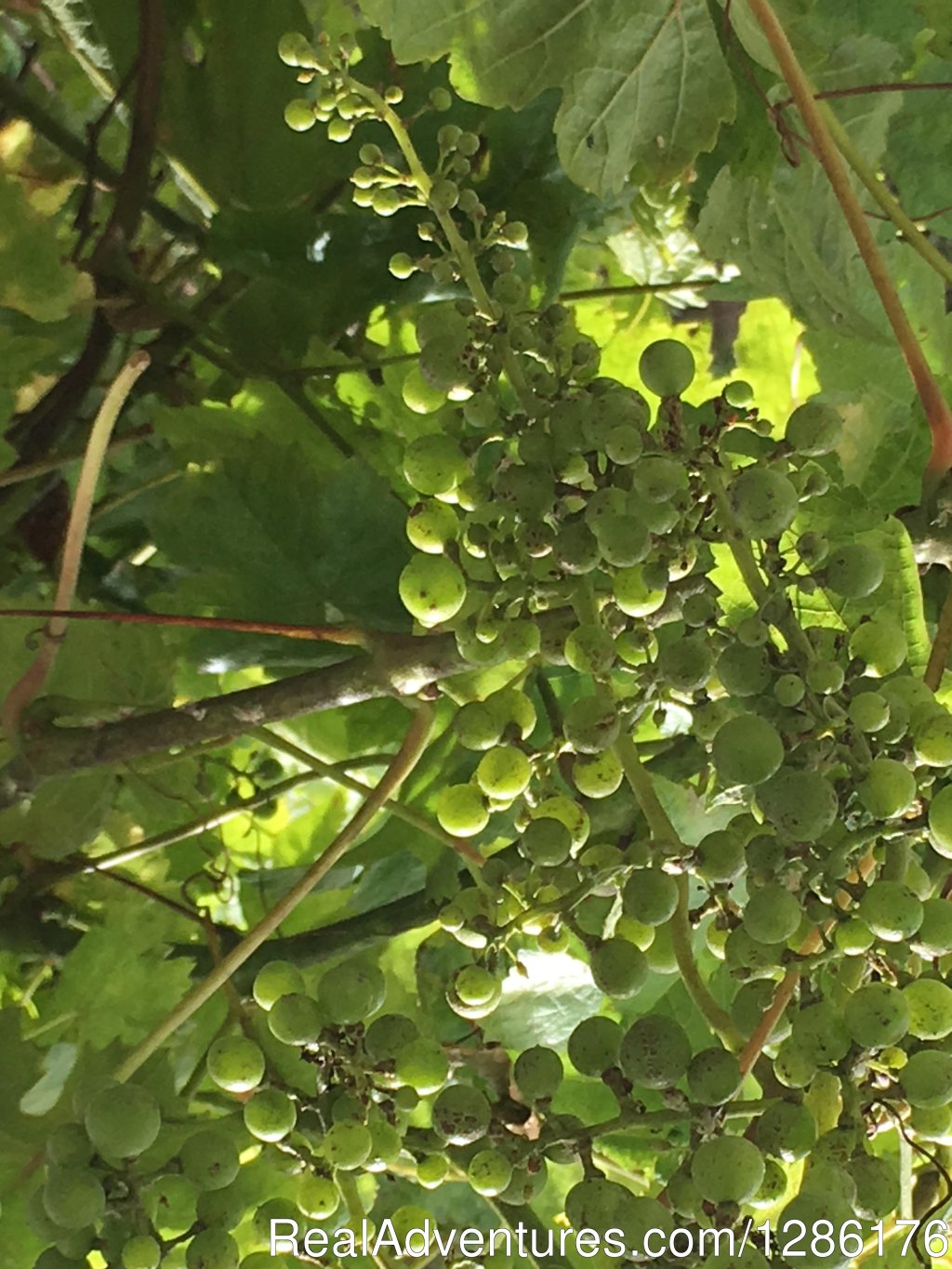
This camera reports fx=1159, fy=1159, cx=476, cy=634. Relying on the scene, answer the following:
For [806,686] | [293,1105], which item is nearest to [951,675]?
[806,686]

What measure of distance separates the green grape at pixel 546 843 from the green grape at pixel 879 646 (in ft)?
0.40

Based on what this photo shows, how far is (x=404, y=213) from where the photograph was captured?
702mm

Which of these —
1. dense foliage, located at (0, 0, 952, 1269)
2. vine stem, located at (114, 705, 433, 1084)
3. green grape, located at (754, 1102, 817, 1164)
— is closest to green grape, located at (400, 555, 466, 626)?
dense foliage, located at (0, 0, 952, 1269)

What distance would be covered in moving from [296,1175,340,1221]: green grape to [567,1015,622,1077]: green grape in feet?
0.34

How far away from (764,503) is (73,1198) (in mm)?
347

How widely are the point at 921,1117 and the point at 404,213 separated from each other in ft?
1.83

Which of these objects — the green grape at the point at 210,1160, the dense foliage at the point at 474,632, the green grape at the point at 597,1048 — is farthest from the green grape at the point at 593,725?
the green grape at the point at 210,1160

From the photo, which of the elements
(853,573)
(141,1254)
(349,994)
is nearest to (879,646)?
(853,573)

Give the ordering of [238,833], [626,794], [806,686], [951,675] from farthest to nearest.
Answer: [238,833] < [626,794] < [951,675] < [806,686]

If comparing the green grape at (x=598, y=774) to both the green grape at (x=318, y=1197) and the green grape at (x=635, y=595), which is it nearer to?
the green grape at (x=635, y=595)

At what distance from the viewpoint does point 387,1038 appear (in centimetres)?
45

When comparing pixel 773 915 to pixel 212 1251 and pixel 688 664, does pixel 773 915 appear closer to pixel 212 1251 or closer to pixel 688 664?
pixel 688 664

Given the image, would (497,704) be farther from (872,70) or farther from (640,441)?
(872,70)

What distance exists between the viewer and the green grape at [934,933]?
0.37 m
